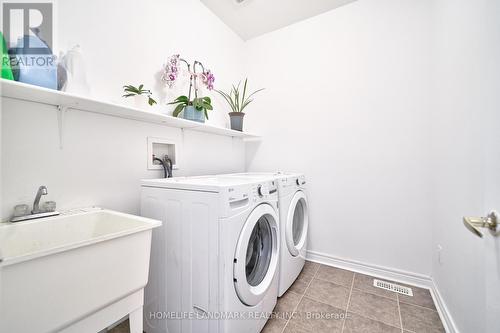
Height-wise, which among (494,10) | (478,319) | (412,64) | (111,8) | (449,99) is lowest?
(478,319)

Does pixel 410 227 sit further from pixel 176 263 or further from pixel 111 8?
pixel 111 8

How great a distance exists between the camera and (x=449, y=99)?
127cm

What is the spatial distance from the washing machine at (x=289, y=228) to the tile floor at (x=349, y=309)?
135 mm

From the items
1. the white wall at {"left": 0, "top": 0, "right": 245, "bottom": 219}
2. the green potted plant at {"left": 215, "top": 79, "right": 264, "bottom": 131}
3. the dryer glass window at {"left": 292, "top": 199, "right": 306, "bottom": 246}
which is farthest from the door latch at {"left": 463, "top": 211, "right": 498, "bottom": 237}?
the green potted plant at {"left": 215, "top": 79, "right": 264, "bottom": 131}

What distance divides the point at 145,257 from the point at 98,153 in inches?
30.5

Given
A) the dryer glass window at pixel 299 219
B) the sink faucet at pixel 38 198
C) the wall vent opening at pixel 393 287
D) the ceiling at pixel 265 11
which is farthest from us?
the ceiling at pixel 265 11

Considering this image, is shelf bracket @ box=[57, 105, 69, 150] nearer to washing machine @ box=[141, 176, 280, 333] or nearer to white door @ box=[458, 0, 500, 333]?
washing machine @ box=[141, 176, 280, 333]

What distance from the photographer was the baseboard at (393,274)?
130 centimetres

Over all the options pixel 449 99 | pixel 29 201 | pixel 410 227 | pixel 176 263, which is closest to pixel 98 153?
pixel 29 201

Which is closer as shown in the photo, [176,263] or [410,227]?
[176,263]

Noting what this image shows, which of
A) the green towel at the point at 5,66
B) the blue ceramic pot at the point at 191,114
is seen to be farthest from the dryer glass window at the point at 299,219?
the green towel at the point at 5,66

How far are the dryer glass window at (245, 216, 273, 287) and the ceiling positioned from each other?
6.94 ft

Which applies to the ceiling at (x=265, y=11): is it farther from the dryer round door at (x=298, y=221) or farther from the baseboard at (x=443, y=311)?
the baseboard at (x=443, y=311)

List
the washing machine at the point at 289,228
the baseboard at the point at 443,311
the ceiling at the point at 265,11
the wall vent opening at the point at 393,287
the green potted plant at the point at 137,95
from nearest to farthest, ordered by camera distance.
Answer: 1. the baseboard at the point at 443,311
2. the green potted plant at the point at 137,95
3. the washing machine at the point at 289,228
4. the wall vent opening at the point at 393,287
5. the ceiling at the point at 265,11
